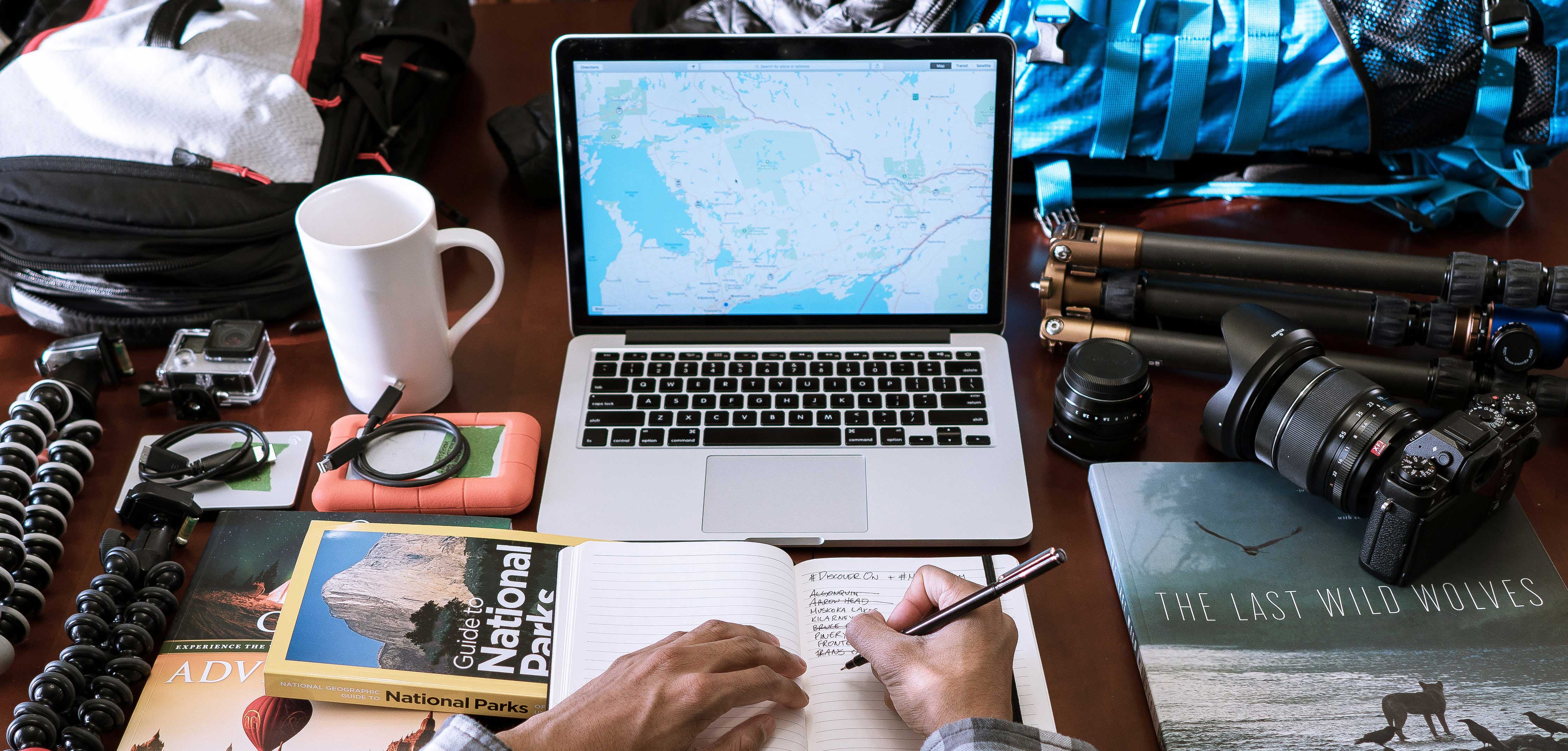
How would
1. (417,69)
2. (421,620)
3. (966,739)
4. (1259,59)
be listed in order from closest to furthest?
1. (966,739)
2. (421,620)
3. (1259,59)
4. (417,69)

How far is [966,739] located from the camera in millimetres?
712

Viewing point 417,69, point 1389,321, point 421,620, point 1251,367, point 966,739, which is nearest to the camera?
point 966,739

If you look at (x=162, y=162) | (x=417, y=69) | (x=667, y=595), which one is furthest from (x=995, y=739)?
(x=417, y=69)

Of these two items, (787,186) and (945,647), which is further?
(787,186)

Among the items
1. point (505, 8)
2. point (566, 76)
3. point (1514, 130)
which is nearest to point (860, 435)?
point (566, 76)

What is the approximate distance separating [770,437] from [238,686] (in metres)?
0.46

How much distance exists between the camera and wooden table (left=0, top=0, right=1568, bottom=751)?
2.77 feet

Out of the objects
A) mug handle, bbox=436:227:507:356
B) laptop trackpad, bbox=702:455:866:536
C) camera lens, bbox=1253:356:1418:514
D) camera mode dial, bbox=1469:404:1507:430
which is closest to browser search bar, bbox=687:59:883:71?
mug handle, bbox=436:227:507:356

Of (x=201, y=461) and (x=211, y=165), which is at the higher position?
(x=211, y=165)

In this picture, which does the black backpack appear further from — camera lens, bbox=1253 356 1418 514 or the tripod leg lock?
the tripod leg lock

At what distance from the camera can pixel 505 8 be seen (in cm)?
164

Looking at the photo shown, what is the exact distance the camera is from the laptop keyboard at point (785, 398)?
3.25 ft

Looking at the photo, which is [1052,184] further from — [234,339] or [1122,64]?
[234,339]

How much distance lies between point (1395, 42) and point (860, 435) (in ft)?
2.27
